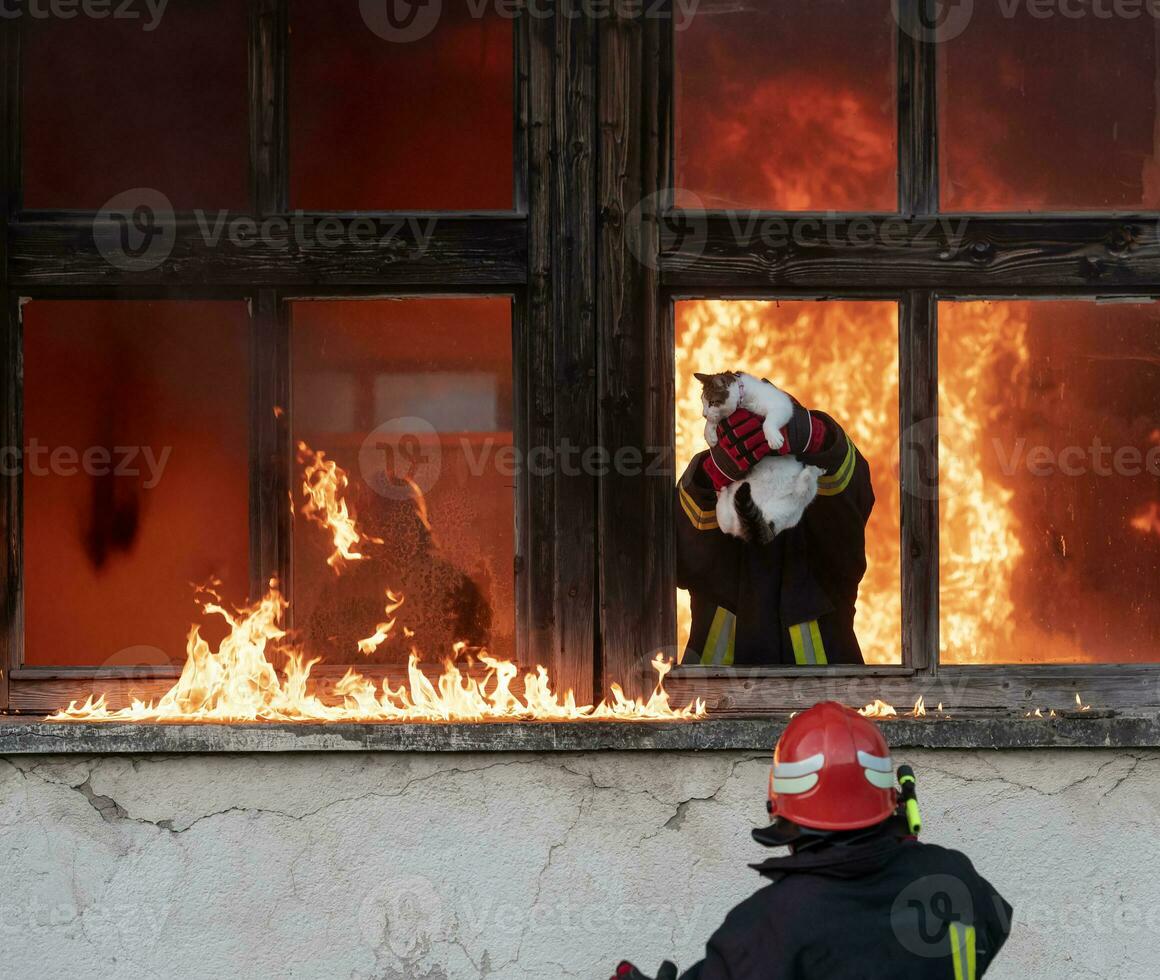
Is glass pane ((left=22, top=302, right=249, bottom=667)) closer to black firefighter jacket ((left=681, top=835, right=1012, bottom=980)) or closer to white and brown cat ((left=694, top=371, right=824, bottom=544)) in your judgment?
white and brown cat ((left=694, top=371, right=824, bottom=544))

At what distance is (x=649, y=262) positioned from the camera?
484 centimetres

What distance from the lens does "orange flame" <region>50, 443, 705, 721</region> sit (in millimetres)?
4730

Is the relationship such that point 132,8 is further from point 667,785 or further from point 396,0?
point 667,785

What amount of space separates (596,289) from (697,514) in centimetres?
88

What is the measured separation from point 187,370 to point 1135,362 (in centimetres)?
341

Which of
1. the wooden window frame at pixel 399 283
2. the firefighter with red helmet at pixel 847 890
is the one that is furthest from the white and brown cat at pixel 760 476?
the firefighter with red helmet at pixel 847 890

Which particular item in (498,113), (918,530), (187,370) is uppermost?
(498,113)

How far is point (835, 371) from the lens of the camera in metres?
4.92

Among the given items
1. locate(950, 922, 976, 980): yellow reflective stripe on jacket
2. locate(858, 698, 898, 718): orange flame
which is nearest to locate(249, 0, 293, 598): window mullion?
locate(858, 698, 898, 718): orange flame

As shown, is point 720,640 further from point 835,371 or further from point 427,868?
point 427,868

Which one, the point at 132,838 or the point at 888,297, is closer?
the point at 132,838

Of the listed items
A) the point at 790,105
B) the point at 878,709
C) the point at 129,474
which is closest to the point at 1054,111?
the point at 790,105

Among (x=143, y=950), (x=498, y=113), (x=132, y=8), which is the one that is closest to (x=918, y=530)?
(x=498, y=113)

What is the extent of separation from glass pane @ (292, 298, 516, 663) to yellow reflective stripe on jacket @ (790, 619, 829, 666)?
1017 mm
